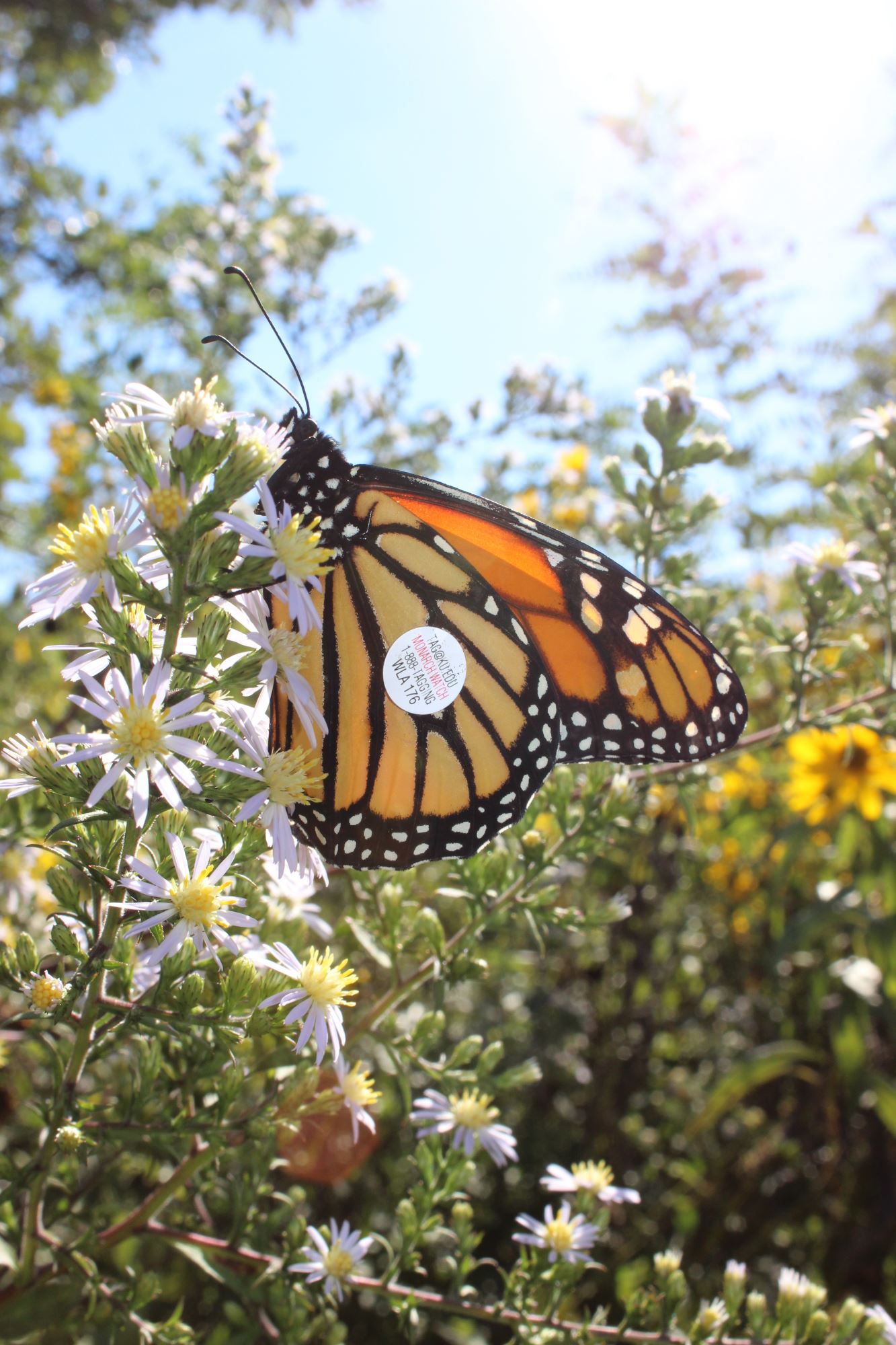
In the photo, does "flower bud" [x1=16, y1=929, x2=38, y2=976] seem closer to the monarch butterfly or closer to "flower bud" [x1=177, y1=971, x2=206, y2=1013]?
"flower bud" [x1=177, y1=971, x2=206, y2=1013]

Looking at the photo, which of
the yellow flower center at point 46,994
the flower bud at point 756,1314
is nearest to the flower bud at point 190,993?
the yellow flower center at point 46,994

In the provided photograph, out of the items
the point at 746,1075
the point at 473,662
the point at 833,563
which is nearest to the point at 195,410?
the point at 473,662

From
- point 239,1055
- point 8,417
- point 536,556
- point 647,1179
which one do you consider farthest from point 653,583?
point 8,417

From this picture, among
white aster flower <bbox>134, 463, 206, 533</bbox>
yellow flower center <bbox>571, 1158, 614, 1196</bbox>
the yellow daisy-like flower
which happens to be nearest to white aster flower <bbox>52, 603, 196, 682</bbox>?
white aster flower <bbox>134, 463, 206, 533</bbox>

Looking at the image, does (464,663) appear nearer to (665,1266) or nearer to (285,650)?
(285,650)

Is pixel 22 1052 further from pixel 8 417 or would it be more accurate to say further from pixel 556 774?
pixel 8 417

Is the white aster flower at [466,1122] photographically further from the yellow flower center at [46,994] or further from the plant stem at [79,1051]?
the yellow flower center at [46,994]

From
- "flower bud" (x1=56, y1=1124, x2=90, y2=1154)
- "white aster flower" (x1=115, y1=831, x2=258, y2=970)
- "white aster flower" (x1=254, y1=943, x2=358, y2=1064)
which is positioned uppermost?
"white aster flower" (x1=115, y1=831, x2=258, y2=970)
